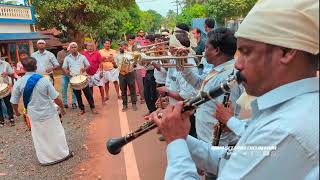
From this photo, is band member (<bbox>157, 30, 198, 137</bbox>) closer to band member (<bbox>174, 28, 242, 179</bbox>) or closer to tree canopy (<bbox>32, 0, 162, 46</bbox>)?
band member (<bbox>174, 28, 242, 179</bbox>)

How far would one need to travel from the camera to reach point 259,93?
141 centimetres

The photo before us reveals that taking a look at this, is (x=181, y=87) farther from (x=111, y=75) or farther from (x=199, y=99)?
(x=111, y=75)

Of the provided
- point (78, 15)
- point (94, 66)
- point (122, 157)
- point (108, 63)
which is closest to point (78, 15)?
point (78, 15)

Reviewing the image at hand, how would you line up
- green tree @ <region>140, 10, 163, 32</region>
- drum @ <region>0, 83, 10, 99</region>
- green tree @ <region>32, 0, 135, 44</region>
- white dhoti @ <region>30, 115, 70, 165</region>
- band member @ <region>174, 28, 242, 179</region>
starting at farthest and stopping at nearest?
green tree @ <region>140, 10, 163, 32</region> < green tree @ <region>32, 0, 135, 44</region> < drum @ <region>0, 83, 10, 99</region> < white dhoti @ <region>30, 115, 70, 165</region> < band member @ <region>174, 28, 242, 179</region>

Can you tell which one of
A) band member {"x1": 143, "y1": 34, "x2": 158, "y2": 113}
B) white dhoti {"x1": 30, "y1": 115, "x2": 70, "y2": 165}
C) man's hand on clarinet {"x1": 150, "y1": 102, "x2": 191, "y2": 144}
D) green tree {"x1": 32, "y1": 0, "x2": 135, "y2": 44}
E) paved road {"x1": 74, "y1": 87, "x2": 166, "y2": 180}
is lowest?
paved road {"x1": 74, "y1": 87, "x2": 166, "y2": 180}

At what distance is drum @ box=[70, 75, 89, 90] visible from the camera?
873 centimetres

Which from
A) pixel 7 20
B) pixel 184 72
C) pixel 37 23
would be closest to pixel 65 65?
pixel 184 72

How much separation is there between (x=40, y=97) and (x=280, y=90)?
4.92m

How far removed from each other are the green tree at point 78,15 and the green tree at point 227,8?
21.2ft

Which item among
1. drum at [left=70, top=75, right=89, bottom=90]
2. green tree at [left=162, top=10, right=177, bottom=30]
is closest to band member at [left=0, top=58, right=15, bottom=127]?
drum at [left=70, top=75, right=89, bottom=90]

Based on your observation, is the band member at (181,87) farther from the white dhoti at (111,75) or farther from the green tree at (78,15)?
the green tree at (78,15)

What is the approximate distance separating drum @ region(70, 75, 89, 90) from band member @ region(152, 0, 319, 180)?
299 inches

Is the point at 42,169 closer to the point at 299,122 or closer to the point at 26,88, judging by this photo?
the point at 26,88

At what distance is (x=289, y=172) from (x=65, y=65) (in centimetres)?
841
